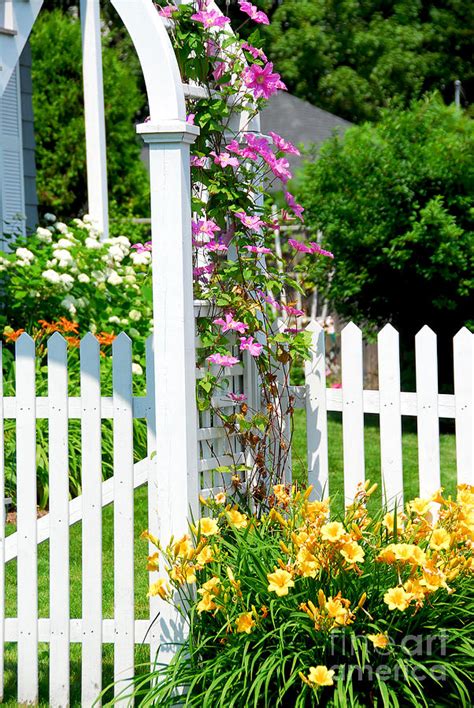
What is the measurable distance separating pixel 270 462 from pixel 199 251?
2.74 feet

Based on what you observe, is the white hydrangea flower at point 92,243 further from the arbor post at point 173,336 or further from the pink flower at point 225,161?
the arbor post at point 173,336

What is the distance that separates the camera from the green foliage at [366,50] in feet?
74.5

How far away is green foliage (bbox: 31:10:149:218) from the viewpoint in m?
15.6

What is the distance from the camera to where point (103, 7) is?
2459cm

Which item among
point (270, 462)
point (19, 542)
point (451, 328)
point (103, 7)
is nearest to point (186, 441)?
point (270, 462)

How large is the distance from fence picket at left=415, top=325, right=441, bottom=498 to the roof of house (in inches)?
654

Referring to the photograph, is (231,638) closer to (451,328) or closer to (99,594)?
(99,594)

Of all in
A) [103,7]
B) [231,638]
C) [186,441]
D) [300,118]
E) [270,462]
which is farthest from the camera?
[103,7]

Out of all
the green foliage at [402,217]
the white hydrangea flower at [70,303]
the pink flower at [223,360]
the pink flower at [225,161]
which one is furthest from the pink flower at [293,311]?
the green foliage at [402,217]

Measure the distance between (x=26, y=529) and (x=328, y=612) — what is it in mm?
1278

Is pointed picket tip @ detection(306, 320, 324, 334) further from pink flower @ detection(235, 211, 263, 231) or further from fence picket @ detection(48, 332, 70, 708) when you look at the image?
fence picket @ detection(48, 332, 70, 708)

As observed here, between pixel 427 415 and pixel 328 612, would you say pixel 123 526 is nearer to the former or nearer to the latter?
pixel 328 612

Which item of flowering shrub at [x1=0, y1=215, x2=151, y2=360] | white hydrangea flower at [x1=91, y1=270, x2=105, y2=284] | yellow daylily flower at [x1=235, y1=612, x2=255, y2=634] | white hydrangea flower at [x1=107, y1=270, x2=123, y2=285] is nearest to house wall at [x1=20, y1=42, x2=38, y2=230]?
flowering shrub at [x1=0, y1=215, x2=151, y2=360]

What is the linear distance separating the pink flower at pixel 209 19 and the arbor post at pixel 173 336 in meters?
0.41
